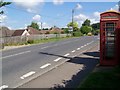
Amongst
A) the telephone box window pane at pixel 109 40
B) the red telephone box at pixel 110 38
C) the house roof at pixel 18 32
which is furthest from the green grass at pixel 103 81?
the house roof at pixel 18 32

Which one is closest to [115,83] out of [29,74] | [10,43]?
[29,74]

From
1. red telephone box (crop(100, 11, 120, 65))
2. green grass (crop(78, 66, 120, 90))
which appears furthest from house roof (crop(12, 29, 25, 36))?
green grass (crop(78, 66, 120, 90))

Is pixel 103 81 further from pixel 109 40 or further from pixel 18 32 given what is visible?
pixel 18 32

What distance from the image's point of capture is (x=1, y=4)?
4012 cm

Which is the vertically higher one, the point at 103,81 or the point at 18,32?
the point at 18,32

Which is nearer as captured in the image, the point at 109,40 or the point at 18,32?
the point at 109,40

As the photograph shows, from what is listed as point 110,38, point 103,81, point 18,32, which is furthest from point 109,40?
point 18,32

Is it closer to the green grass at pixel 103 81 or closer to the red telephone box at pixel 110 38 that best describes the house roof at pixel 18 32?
the red telephone box at pixel 110 38

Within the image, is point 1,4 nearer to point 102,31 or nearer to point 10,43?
point 10,43

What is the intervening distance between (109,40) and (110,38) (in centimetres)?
11

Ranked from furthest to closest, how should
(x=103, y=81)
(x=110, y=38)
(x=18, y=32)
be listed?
1. (x=18, y=32)
2. (x=110, y=38)
3. (x=103, y=81)

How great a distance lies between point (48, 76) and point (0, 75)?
2.08 m

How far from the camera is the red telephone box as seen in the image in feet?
44.1

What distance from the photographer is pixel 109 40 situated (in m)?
13.7
